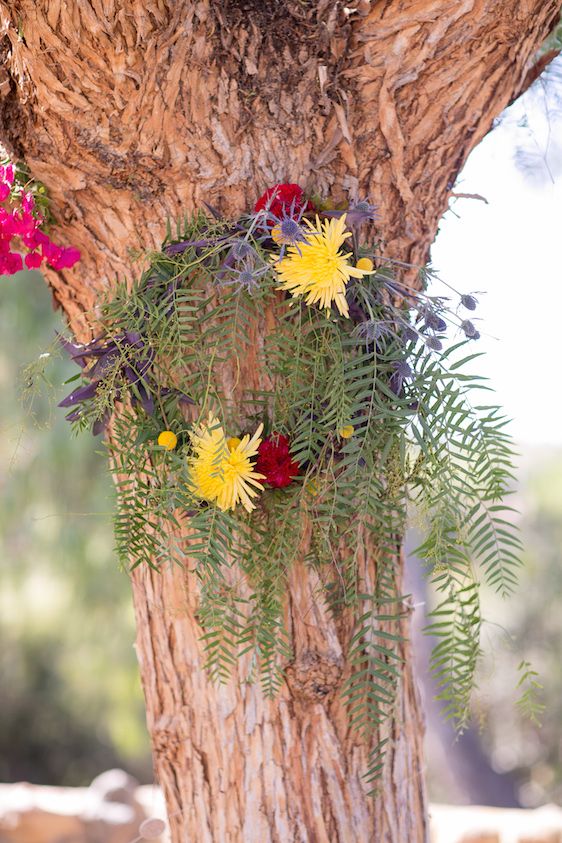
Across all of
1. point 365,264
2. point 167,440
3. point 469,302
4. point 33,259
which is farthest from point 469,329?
point 33,259

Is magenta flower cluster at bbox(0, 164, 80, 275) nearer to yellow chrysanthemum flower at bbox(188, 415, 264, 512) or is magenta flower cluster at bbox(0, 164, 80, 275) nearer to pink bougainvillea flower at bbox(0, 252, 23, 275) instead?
pink bougainvillea flower at bbox(0, 252, 23, 275)

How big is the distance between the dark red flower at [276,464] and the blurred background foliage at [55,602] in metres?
0.27

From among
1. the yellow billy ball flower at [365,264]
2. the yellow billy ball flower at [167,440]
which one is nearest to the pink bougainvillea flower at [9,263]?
the yellow billy ball flower at [167,440]

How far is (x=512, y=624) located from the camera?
7.09 m

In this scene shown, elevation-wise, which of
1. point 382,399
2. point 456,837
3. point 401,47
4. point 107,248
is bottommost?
point 456,837

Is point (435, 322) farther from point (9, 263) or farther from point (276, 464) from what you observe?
point (9, 263)

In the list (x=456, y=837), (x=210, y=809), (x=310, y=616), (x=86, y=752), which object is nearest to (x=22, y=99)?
(x=310, y=616)

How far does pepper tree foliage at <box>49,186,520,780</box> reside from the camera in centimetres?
90

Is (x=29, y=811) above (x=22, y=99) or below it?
below

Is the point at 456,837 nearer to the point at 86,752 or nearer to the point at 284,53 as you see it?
the point at 284,53

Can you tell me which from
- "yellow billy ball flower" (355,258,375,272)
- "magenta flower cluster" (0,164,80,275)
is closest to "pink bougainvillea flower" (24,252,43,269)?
"magenta flower cluster" (0,164,80,275)

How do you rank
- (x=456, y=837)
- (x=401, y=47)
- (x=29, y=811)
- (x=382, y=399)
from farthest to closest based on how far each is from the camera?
(x=29, y=811) < (x=456, y=837) < (x=401, y=47) < (x=382, y=399)

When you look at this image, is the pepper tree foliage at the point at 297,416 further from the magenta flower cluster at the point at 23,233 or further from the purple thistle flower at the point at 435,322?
the magenta flower cluster at the point at 23,233

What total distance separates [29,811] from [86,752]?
15.5 ft
